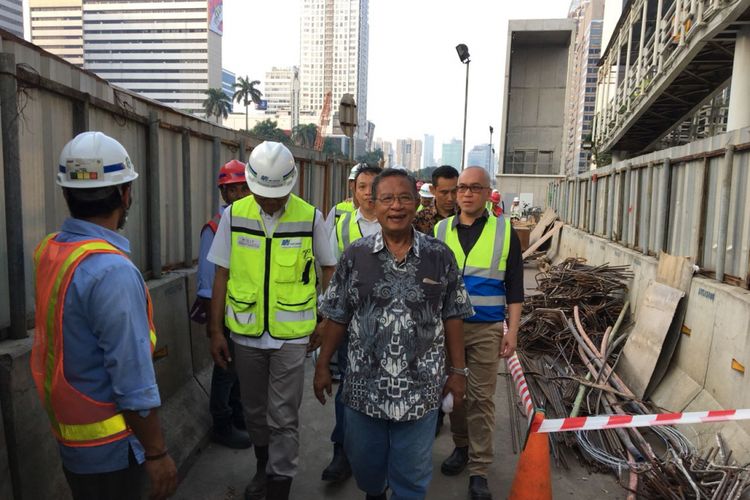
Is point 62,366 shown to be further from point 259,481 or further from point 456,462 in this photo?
point 456,462

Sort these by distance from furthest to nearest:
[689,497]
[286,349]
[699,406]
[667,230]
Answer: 1. [667,230]
2. [699,406]
3. [689,497]
4. [286,349]

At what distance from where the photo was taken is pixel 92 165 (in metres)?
1.95

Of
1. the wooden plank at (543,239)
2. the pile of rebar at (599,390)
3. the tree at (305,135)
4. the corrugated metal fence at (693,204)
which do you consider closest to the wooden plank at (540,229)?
the wooden plank at (543,239)

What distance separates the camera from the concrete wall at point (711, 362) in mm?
4051

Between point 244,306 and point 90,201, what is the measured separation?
1462mm

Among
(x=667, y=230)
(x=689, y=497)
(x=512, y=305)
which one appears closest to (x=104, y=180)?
(x=512, y=305)

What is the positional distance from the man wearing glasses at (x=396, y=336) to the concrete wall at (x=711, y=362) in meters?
2.61

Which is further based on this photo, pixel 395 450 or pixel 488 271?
pixel 488 271

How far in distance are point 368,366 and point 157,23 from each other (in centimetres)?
17517

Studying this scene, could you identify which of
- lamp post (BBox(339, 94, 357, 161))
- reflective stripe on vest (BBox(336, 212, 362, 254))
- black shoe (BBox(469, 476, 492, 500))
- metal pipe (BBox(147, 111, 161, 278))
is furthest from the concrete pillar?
metal pipe (BBox(147, 111, 161, 278))

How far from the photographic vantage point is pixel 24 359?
265 cm

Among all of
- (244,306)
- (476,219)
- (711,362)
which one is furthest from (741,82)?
(244,306)

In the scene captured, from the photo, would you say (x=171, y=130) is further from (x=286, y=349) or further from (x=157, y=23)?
(x=157, y=23)

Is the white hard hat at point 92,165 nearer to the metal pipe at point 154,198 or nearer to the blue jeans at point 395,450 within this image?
the blue jeans at point 395,450
